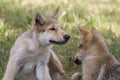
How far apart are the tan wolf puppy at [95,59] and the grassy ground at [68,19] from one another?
1029 millimetres

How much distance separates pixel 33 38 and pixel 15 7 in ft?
18.2

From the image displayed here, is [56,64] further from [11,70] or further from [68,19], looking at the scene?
[68,19]

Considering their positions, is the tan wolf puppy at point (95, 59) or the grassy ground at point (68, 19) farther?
the grassy ground at point (68, 19)

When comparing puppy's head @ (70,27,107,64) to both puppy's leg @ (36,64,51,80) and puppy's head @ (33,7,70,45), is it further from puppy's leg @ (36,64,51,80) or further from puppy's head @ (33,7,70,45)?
puppy's leg @ (36,64,51,80)

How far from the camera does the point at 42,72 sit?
28.6ft

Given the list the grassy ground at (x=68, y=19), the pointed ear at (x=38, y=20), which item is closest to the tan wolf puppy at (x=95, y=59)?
the pointed ear at (x=38, y=20)

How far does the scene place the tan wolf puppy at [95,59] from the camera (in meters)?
8.22

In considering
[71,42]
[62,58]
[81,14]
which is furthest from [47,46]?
[81,14]

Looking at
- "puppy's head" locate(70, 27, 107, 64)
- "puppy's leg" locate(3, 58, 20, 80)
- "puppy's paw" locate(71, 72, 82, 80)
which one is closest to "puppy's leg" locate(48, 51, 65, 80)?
"puppy's paw" locate(71, 72, 82, 80)

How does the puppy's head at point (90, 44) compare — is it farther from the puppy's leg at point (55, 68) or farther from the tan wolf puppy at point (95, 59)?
the puppy's leg at point (55, 68)

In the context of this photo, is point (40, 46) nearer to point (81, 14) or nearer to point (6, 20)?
point (6, 20)

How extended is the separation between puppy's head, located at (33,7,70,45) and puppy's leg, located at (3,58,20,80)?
0.57 metres

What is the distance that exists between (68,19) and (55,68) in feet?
12.6

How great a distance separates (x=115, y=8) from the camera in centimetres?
1505
